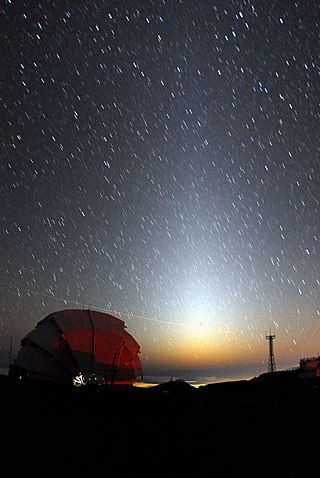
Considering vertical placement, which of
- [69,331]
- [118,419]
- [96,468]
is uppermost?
[69,331]

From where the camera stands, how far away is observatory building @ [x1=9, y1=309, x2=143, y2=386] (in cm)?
2848

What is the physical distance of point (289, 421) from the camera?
322 inches

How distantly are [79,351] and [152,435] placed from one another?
21476mm

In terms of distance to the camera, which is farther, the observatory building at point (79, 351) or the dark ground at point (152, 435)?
the observatory building at point (79, 351)

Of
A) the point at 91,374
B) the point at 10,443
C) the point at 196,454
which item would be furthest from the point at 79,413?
the point at 91,374

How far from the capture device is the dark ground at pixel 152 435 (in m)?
7.06

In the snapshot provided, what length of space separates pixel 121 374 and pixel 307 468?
980 inches

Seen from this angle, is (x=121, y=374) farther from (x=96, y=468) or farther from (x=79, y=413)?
(x=96, y=468)

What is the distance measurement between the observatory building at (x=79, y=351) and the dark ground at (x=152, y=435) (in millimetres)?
18915

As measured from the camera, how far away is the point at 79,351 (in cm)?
2886

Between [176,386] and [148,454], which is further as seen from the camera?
[176,386]

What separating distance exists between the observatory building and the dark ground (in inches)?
745

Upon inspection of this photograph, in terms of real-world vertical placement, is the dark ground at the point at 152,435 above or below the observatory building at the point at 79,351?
below

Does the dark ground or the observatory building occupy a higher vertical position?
the observatory building
